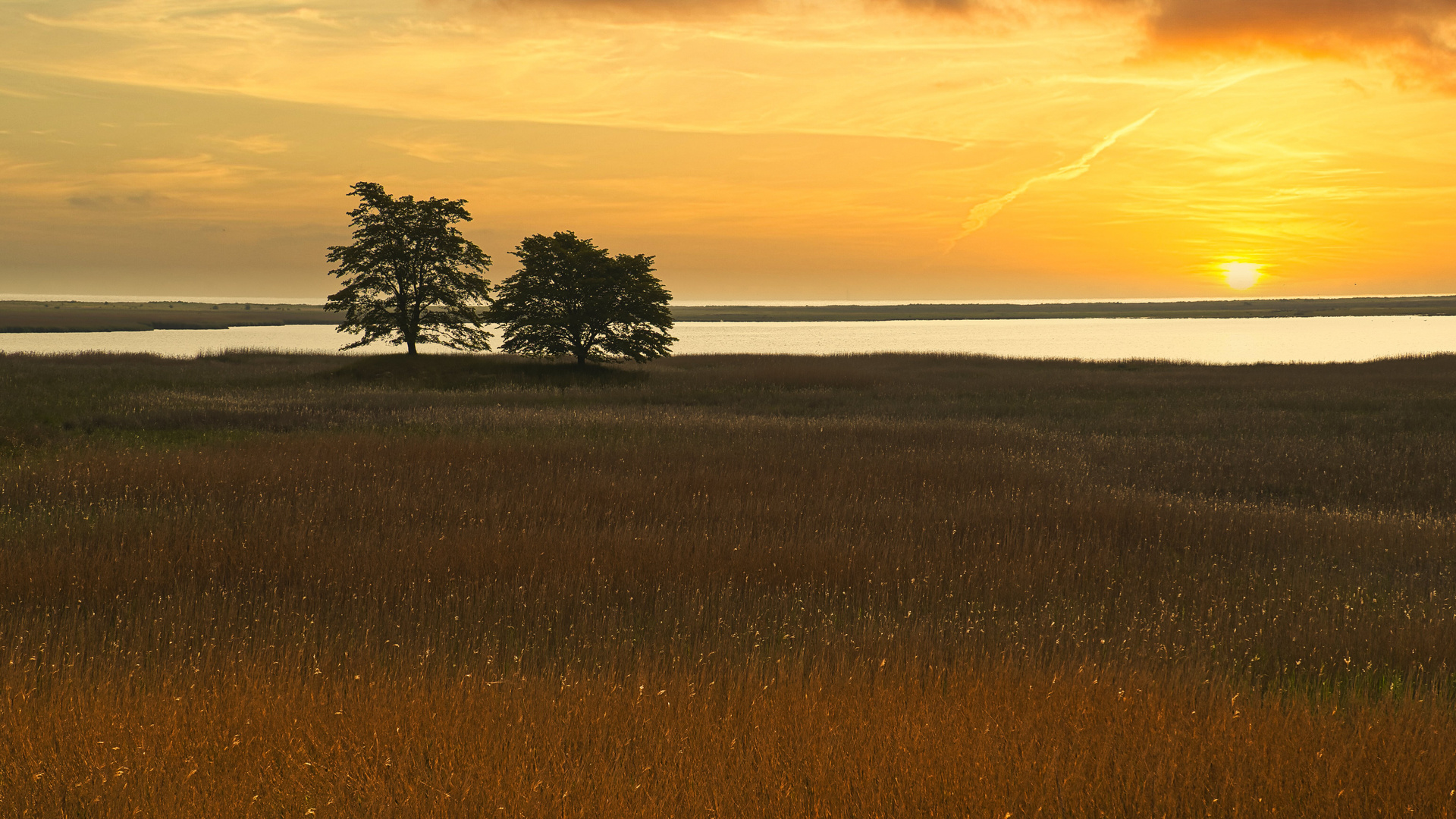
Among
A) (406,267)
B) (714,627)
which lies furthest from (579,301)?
(714,627)

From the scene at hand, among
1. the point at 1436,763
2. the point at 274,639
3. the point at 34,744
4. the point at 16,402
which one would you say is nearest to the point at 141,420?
the point at 16,402

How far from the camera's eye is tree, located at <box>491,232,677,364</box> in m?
45.5

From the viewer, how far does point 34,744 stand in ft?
15.2

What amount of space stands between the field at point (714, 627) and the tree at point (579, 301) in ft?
81.7

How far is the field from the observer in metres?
4.31

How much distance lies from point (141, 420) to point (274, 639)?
19.3 metres

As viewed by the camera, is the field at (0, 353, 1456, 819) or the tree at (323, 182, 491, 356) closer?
the field at (0, 353, 1456, 819)

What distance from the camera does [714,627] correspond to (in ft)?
24.7

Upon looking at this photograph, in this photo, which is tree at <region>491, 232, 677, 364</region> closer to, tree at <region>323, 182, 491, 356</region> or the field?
tree at <region>323, 182, 491, 356</region>

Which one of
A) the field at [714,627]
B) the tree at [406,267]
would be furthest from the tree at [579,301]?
the field at [714,627]

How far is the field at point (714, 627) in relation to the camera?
4312mm

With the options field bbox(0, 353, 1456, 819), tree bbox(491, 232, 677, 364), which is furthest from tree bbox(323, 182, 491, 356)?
field bbox(0, 353, 1456, 819)

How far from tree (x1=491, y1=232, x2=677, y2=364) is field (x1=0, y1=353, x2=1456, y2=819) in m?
24.9

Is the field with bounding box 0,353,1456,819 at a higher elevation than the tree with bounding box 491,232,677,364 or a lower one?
lower
